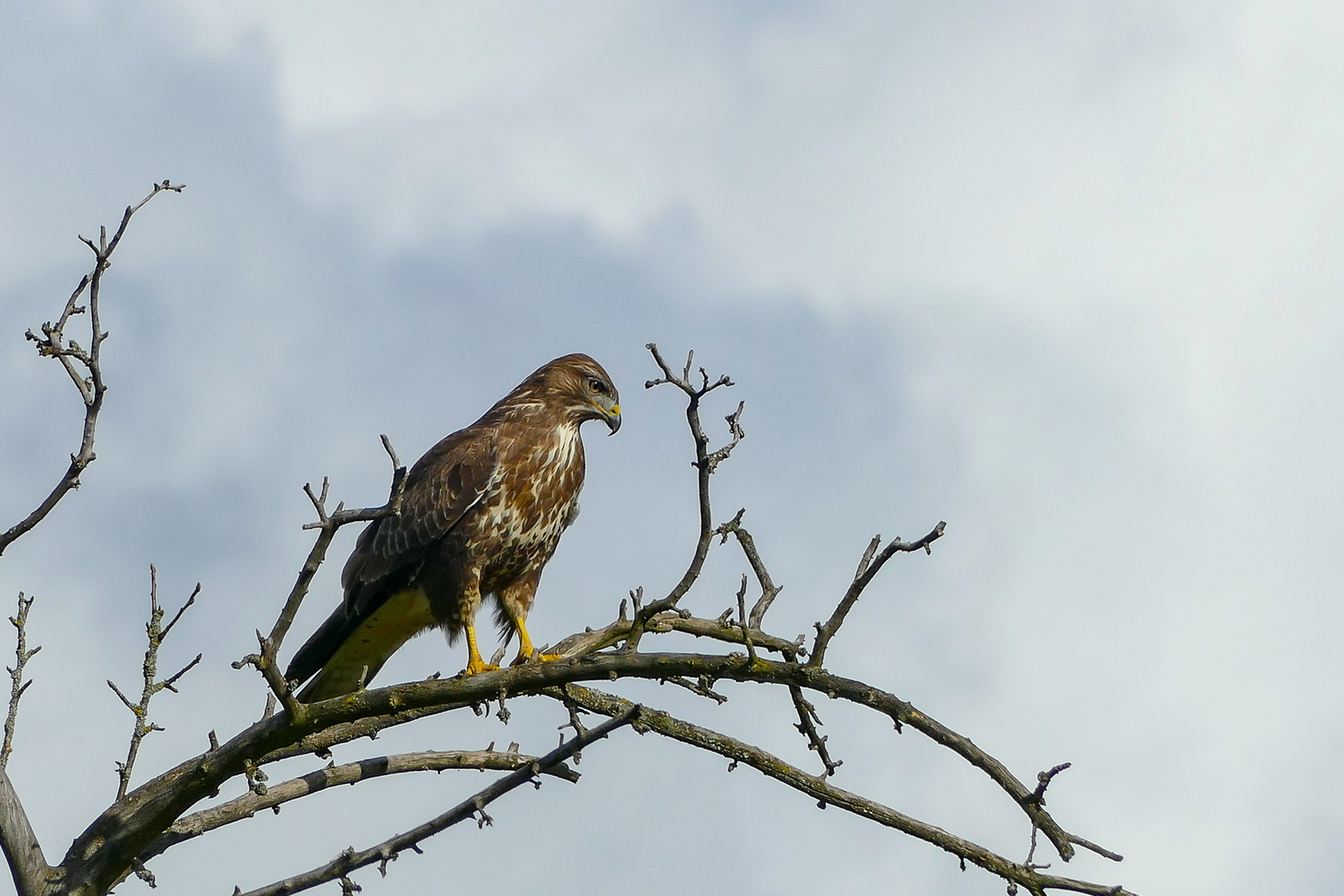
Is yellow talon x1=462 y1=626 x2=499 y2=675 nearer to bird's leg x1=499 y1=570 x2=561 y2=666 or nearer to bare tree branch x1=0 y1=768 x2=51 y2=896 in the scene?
bird's leg x1=499 y1=570 x2=561 y2=666

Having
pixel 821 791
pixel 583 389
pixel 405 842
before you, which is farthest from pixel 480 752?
pixel 583 389

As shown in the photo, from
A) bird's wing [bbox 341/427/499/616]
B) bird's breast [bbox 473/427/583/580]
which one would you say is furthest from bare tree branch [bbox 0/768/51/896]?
bird's breast [bbox 473/427/583/580]

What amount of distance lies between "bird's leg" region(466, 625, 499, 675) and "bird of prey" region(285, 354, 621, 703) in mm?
14

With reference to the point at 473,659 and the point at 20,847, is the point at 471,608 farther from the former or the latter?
the point at 20,847

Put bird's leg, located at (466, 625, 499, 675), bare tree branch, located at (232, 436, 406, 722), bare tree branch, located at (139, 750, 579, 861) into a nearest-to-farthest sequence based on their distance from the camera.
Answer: bare tree branch, located at (232, 436, 406, 722) < bare tree branch, located at (139, 750, 579, 861) < bird's leg, located at (466, 625, 499, 675)

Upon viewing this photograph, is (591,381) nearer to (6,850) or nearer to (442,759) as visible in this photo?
(442,759)

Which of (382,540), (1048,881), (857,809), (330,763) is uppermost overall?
(382,540)

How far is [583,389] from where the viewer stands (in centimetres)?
725

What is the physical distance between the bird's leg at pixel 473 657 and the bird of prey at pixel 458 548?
14 mm

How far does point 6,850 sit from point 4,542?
3.55 ft

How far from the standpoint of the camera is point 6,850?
4.45 meters

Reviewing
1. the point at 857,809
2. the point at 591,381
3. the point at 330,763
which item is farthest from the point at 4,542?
the point at 591,381

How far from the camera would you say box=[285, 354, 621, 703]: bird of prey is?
6.44 meters

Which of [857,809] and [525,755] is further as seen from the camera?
[525,755]
